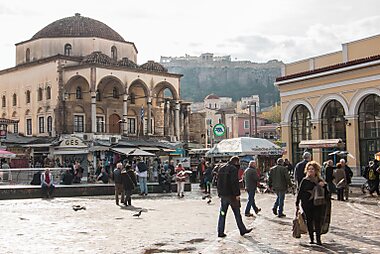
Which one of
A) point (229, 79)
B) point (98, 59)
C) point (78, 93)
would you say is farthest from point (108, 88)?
point (229, 79)

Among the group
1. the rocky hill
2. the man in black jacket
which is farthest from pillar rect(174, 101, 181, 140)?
the rocky hill

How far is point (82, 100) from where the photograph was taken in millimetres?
50875

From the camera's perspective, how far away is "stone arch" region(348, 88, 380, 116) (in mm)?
28888

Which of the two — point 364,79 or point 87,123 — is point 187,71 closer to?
point 87,123

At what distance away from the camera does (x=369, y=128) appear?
2955 centimetres

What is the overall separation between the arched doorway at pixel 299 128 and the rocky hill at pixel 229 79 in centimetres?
14009

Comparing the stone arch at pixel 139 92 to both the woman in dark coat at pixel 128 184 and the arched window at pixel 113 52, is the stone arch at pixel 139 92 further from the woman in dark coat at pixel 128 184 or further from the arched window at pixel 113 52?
the woman in dark coat at pixel 128 184

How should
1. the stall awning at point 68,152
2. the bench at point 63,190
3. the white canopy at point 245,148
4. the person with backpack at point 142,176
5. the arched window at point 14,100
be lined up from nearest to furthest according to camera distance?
the bench at point 63,190 < the person with backpack at point 142,176 < the white canopy at point 245,148 < the stall awning at point 68,152 < the arched window at point 14,100

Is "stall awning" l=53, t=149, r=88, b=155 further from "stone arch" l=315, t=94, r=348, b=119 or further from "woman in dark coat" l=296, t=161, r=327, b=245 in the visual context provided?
"woman in dark coat" l=296, t=161, r=327, b=245

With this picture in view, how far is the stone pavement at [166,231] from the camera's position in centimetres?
1013

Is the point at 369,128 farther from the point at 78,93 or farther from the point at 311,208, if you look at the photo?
the point at 78,93

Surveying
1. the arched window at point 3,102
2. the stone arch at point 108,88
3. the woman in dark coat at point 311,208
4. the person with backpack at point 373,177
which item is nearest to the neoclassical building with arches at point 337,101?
the person with backpack at point 373,177

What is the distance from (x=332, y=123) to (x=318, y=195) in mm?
22149

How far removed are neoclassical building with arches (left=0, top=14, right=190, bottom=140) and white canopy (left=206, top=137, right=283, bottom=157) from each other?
20144 millimetres
